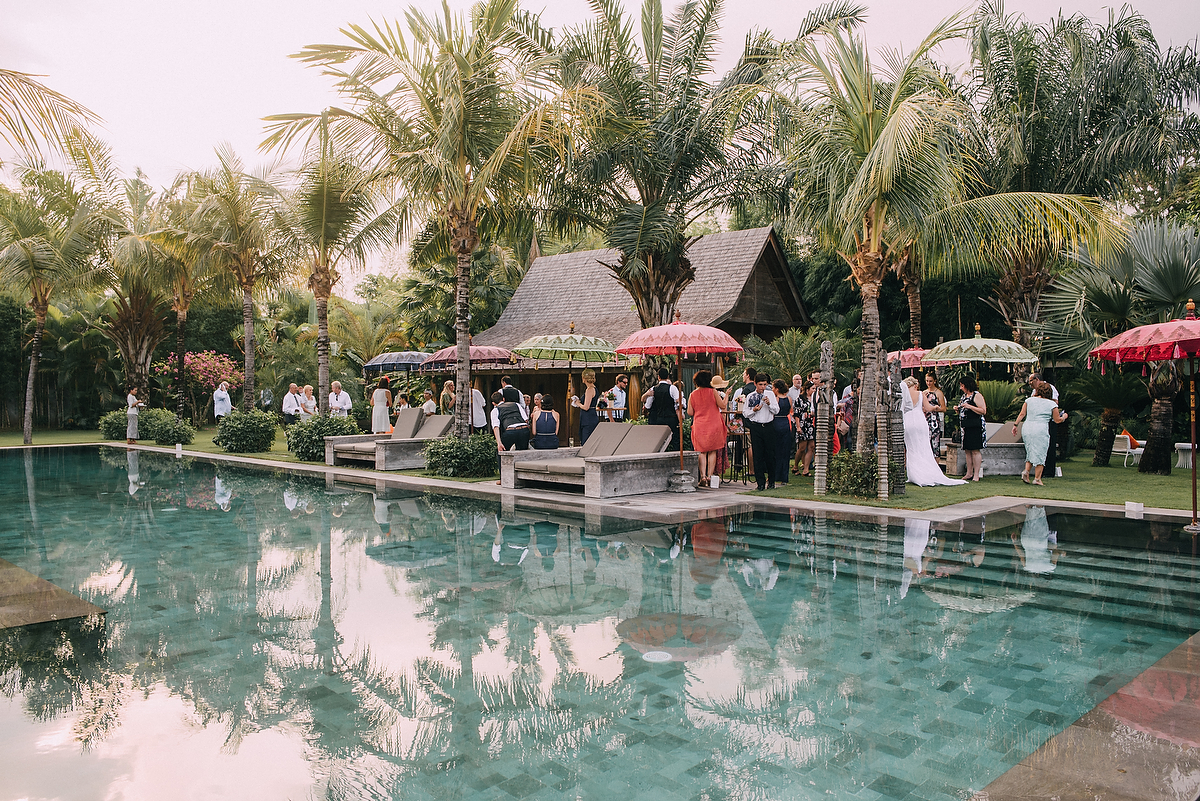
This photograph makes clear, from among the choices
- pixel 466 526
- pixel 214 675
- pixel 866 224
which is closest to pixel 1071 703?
pixel 214 675

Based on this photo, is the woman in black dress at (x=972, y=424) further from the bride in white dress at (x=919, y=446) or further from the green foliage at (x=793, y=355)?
the green foliage at (x=793, y=355)

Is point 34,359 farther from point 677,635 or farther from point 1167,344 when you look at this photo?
point 1167,344

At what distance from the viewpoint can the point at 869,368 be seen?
11422mm

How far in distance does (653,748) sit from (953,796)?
4.03 ft

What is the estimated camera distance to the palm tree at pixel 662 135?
14.6m

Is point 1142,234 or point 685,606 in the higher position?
point 1142,234

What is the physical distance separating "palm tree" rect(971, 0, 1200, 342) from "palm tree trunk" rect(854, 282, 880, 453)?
8.93 metres

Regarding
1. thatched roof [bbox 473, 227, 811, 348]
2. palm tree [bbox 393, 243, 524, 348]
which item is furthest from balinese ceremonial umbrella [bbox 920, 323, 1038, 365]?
palm tree [bbox 393, 243, 524, 348]

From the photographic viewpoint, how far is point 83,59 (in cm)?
1280

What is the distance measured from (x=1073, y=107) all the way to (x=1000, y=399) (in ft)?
24.0

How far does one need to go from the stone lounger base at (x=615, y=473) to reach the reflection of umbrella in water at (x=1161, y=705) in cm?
763

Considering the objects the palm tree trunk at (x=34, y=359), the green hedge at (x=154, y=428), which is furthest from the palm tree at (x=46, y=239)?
the green hedge at (x=154, y=428)

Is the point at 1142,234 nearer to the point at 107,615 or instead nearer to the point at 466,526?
the point at 466,526

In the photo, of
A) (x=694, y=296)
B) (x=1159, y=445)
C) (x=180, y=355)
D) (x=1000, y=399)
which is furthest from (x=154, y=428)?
(x=1159, y=445)
